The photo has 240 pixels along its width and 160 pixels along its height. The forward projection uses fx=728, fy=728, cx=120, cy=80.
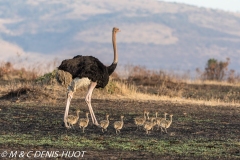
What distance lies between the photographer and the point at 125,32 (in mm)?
126875

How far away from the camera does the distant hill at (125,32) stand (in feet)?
372

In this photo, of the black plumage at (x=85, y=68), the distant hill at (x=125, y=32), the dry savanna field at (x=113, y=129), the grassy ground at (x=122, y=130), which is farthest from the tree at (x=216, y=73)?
the distant hill at (x=125, y=32)

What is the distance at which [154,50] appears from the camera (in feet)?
389

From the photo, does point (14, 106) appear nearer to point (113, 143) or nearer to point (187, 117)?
point (187, 117)

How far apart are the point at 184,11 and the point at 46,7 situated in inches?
1160

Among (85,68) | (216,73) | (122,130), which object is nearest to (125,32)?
(216,73)

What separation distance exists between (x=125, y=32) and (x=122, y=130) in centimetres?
11417

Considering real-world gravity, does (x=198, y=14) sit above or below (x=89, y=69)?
above

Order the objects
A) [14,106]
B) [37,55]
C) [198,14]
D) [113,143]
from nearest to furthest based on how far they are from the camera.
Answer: [113,143] < [14,106] < [37,55] < [198,14]

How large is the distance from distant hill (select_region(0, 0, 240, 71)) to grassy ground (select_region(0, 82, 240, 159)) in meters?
79.2

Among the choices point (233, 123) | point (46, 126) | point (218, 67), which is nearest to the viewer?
point (46, 126)

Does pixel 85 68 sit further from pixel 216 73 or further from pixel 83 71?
pixel 216 73

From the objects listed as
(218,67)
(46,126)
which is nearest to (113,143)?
(46,126)

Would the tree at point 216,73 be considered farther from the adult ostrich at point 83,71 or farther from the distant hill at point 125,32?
the distant hill at point 125,32
